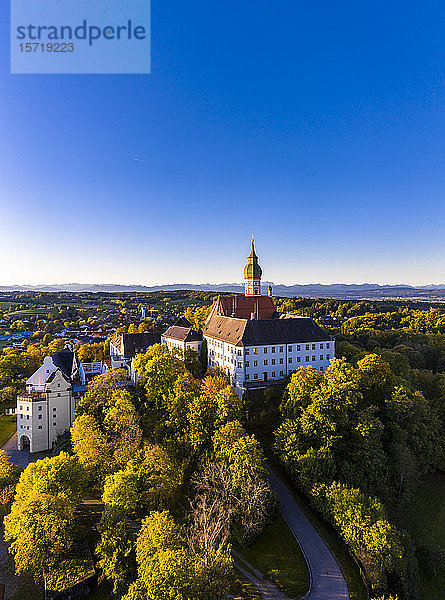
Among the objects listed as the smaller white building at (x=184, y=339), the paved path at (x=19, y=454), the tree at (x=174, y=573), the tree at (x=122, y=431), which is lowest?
the paved path at (x=19, y=454)

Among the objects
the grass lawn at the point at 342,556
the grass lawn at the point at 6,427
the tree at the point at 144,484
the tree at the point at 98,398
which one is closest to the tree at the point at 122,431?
the tree at the point at 144,484

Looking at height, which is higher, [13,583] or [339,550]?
[339,550]

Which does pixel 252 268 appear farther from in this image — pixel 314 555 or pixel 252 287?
pixel 314 555

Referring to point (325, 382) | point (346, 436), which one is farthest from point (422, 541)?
point (325, 382)

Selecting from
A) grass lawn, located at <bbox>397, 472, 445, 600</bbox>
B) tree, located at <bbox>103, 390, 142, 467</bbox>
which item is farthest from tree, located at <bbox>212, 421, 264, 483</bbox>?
grass lawn, located at <bbox>397, 472, 445, 600</bbox>

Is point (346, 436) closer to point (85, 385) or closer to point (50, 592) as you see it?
point (50, 592)

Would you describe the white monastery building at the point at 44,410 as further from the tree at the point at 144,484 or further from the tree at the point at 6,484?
the tree at the point at 144,484

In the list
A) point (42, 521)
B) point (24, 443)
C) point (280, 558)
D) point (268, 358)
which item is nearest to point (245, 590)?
point (280, 558)
